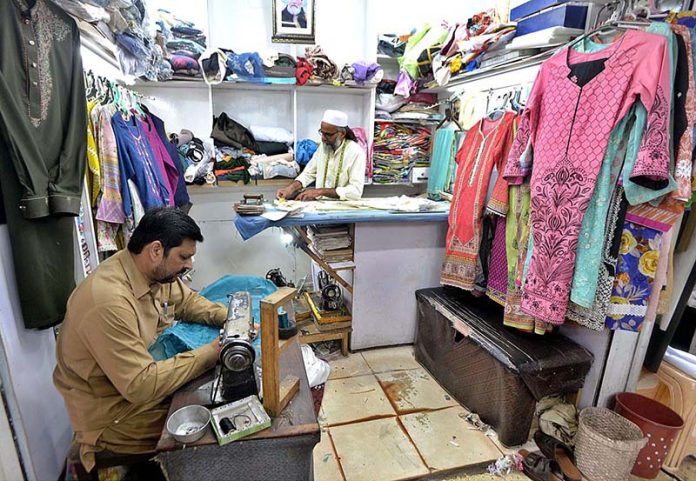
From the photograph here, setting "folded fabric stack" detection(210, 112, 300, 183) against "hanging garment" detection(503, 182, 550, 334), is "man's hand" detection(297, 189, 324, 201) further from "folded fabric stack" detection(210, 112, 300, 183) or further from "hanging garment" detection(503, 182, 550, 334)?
"hanging garment" detection(503, 182, 550, 334)

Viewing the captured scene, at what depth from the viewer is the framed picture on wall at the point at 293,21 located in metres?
3.29

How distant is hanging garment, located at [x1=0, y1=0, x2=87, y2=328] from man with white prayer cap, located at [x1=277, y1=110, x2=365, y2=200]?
5.35 feet

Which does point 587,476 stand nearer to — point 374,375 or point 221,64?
point 374,375

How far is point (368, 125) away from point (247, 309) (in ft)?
9.21

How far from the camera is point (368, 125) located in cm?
368

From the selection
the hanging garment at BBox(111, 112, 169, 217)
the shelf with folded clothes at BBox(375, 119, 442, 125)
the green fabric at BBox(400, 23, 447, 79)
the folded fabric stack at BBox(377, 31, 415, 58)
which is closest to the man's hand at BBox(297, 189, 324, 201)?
the hanging garment at BBox(111, 112, 169, 217)

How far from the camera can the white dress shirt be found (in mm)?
3199

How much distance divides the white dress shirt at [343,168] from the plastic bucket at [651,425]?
220 cm

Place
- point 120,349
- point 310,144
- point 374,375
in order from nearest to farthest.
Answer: point 120,349
point 374,375
point 310,144

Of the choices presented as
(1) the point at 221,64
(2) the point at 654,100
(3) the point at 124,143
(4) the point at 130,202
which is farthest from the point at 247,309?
(1) the point at 221,64

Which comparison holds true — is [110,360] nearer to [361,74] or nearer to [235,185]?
[235,185]

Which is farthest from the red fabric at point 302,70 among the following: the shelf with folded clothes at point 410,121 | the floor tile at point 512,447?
the floor tile at point 512,447

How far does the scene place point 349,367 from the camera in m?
2.67

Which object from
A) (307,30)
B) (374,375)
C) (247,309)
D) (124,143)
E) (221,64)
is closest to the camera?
(247,309)
